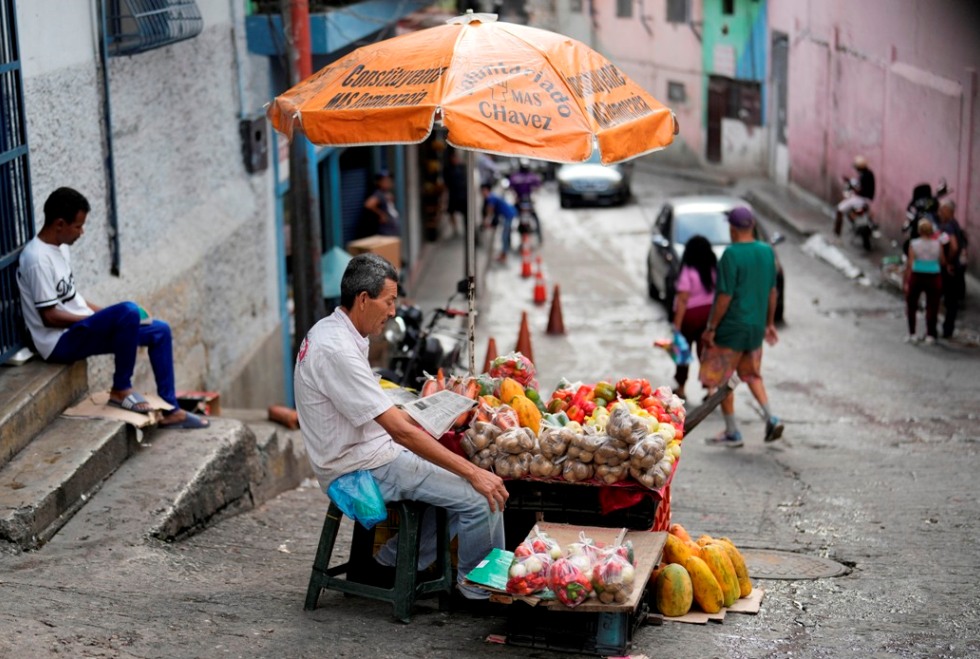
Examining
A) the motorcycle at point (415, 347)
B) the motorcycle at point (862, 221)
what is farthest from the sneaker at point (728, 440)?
the motorcycle at point (862, 221)

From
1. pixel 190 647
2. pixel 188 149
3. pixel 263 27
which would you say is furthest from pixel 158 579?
pixel 263 27

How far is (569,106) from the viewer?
6.77m

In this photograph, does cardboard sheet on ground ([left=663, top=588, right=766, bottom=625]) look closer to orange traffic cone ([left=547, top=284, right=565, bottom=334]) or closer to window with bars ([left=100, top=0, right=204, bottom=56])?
window with bars ([left=100, top=0, right=204, bottom=56])

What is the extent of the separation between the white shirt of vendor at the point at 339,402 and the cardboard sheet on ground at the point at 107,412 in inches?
90.3

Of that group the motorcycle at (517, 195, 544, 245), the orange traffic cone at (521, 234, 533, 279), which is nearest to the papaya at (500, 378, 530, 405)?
the orange traffic cone at (521, 234, 533, 279)

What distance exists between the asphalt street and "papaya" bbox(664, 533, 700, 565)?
13.6 inches

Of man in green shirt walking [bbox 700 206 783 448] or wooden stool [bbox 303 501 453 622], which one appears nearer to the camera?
wooden stool [bbox 303 501 453 622]

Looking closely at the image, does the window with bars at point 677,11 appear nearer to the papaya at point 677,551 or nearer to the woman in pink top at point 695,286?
the woman in pink top at point 695,286

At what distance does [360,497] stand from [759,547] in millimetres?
3134

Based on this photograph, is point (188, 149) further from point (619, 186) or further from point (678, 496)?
point (619, 186)

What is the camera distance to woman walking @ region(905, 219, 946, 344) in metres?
15.4

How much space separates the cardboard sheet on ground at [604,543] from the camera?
17.8 feet

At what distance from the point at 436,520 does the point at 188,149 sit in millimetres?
5749

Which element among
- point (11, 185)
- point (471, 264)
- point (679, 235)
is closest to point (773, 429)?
point (471, 264)
